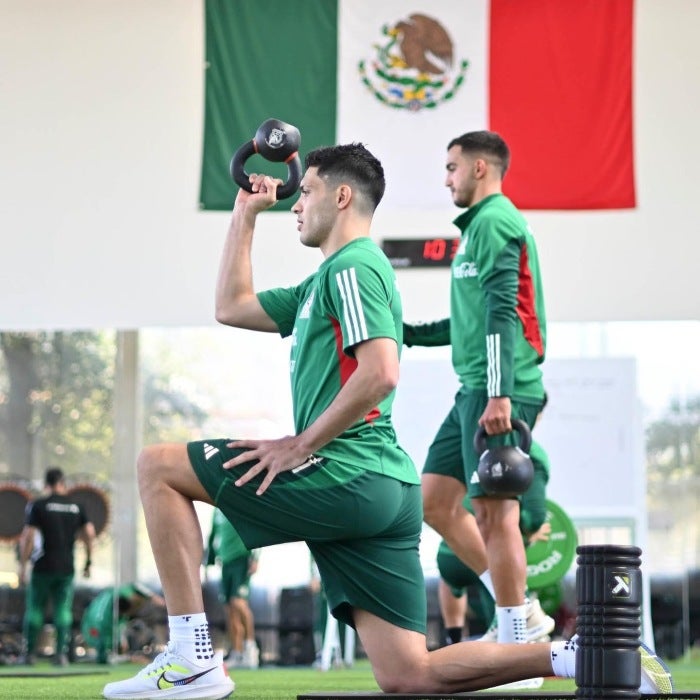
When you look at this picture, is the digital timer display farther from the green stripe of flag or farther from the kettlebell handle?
the kettlebell handle

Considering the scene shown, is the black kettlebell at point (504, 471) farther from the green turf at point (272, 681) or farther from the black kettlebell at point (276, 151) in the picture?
the black kettlebell at point (276, 151)

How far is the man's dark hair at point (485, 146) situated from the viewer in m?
4.72

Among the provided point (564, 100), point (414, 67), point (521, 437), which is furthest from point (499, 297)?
point (414, 67)

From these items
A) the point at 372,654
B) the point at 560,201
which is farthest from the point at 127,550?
the point at 372,654

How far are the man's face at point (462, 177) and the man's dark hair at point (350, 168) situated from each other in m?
1.33

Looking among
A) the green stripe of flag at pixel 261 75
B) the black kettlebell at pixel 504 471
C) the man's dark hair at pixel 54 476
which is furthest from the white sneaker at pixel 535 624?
the man's dark hair at pixel 54 476

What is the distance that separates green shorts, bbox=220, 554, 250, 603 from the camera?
869 centimetres

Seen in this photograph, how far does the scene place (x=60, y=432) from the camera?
33.7 feet

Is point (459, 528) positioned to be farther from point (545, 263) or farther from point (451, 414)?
point (545, 263)

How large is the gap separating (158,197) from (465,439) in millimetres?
5098

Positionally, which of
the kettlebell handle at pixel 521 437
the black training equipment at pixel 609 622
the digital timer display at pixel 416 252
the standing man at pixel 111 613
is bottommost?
the standing man at pixel 111 613

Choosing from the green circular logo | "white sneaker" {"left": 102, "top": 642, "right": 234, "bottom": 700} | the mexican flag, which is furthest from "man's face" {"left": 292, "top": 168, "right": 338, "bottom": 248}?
the mexican flag

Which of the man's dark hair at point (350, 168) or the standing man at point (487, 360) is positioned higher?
the man's dark hair at point (350, 168)

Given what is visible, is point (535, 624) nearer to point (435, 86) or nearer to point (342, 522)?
point (342, 522)
